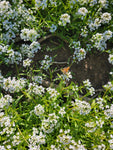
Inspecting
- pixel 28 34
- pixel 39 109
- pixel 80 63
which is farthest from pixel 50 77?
pixel 39 109

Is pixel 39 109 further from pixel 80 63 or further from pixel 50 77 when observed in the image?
pixel 80 63

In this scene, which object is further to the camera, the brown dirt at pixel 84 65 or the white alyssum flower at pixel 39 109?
the brown dirt at pixel 84 65

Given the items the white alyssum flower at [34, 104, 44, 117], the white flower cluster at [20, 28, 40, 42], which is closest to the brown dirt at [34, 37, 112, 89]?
the white flower cluster at [20, 28, 40, 42]

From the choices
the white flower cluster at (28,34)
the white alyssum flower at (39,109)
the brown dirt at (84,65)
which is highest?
the white flower cluster at (28,34)

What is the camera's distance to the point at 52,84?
4133 millimetres

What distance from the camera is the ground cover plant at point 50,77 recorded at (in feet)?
10.7

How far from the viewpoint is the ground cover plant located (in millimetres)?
3254

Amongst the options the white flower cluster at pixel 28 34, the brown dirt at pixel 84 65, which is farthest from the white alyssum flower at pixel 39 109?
the brown dirt at pixel 84 65

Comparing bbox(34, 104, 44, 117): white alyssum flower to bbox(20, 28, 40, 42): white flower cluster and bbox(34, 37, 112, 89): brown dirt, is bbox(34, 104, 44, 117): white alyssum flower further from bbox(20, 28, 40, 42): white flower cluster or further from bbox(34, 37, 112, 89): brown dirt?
bbox(34, 37, 112, 89): brown dirt

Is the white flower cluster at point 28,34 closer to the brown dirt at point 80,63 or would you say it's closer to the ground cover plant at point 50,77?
the ground cover plant at point 50,77

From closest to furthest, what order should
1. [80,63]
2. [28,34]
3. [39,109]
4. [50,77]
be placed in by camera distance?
[39,109]
[28,34]
[50,77]
[80,63]

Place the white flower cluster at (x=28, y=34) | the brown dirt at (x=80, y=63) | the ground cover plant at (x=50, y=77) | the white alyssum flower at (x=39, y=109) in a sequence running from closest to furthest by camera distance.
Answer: the white alyssum flower at (x=39, y=109)
the ground cover plant at (x=50, y=77)
the white flower cluster at (x=28, y=34)
the brown dirt at (x=80, y=63)

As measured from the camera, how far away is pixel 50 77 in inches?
164

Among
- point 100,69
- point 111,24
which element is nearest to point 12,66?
point 100,69
